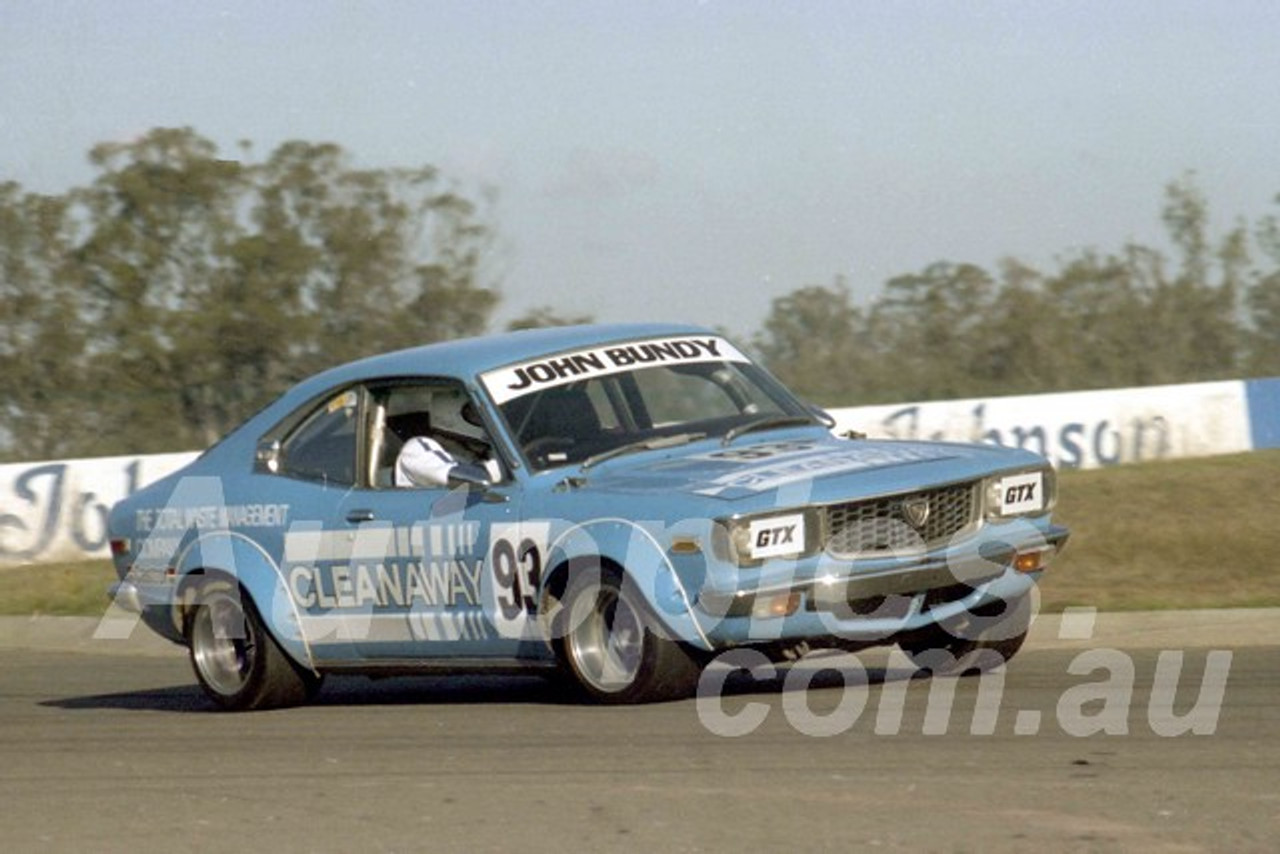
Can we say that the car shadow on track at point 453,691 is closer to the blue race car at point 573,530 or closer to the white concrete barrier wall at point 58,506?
the blue race car at point 573,530

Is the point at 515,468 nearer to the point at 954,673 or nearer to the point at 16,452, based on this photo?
the point at 954,673

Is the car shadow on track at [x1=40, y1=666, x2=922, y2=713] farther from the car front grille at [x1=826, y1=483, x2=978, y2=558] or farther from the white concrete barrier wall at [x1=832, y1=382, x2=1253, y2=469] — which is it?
the white concrete barrier wall at [x1=832, y1=382, x2=1253, y2=469]

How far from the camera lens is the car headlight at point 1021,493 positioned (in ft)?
29.0

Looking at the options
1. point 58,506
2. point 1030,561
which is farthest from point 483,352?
point 58,506

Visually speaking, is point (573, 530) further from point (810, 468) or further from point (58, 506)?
point (58, 506)

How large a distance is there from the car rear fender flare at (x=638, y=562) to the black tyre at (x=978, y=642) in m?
1.06

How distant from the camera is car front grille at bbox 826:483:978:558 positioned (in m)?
8.41

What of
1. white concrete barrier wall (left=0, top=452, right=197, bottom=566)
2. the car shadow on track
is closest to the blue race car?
the car shadow on track

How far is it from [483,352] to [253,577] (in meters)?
1.42

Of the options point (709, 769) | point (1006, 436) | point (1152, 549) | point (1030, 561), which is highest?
point (1030, 561)

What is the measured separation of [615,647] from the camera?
870 cm

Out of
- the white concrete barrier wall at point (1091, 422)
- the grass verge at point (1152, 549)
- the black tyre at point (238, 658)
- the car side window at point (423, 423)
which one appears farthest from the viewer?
the white concrete barrier wall at point (1091, 422)

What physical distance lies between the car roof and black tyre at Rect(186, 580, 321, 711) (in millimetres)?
1001

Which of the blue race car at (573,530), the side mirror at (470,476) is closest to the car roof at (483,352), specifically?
the blue race car at (573,530)
